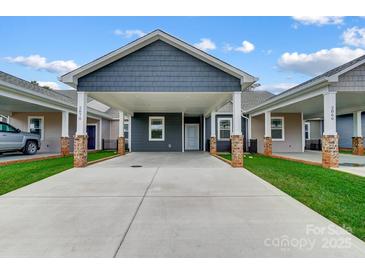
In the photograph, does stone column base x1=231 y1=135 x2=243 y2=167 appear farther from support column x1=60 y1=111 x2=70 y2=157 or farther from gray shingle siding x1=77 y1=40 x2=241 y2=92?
support column x1=60 y1=111 x2=70 y2=157

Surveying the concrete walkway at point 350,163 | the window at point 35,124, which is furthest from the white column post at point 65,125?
the concrete walkway at point 350,163

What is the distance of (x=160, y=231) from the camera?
3.07 metres

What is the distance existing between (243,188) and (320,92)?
599 centimetres

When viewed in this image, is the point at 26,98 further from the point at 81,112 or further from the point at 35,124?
the point at 35,124

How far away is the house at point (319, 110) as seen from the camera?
27.5 feet

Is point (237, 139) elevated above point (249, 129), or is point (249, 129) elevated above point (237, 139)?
point (249, 129)

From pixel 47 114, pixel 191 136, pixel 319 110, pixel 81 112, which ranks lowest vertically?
pixel 191 136

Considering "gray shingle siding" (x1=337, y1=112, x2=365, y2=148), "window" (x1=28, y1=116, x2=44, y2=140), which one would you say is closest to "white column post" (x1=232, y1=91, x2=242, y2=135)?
"window" (x1=28, y1=116, x2=44, y2=140)

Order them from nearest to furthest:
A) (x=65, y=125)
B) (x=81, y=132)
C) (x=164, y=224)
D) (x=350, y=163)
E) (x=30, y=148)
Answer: (x=164, y=224), (x=81, y=132), (x=350, y=163), (x=30, y=148), (x=65, y=125)

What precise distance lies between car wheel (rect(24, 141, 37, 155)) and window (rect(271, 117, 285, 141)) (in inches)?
619

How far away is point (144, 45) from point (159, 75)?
1.31 m

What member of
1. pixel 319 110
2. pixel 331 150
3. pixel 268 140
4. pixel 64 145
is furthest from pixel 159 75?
pixel 319 110

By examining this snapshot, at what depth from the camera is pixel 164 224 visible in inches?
130

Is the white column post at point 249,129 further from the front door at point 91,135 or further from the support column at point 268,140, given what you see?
the front door at point 91,135
